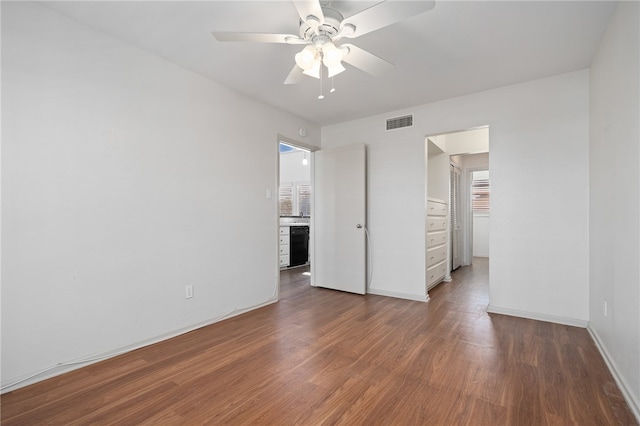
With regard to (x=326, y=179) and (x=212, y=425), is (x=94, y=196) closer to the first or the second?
(x=212, y=425)

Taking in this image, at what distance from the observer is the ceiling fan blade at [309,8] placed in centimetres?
153

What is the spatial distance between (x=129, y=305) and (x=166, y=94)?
1.83 meters

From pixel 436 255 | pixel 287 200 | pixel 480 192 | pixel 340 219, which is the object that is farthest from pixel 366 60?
pixel 480 192

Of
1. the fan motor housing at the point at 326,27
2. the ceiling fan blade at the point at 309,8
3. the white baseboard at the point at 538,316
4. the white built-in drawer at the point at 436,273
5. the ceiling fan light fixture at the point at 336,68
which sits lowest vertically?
the white baseboard at the point at 538,316

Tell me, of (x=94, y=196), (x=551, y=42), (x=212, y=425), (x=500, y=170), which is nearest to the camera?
(x=212, y=425)

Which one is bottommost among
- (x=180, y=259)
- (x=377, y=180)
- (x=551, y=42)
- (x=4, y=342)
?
(x=4, y=342)

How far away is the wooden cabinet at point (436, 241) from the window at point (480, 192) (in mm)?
3555

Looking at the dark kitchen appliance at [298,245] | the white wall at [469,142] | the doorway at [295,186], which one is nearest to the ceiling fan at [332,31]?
the white wall at [469,142]

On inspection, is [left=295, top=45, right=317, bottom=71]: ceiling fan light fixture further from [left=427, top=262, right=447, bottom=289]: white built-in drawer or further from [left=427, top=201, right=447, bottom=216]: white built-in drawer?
[left=427, top=262, right=447, bottom=289]: white built-in drawer

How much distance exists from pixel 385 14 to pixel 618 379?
2601 millimetres

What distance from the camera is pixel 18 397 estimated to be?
176 centimetres

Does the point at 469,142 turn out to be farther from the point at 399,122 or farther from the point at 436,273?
the point at 436,273

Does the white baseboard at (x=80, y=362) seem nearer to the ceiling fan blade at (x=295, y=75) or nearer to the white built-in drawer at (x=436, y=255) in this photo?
the ceiling fan blade at (x=295, y=75)

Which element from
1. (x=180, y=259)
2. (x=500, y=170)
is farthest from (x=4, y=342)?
(x=500, y=170)
